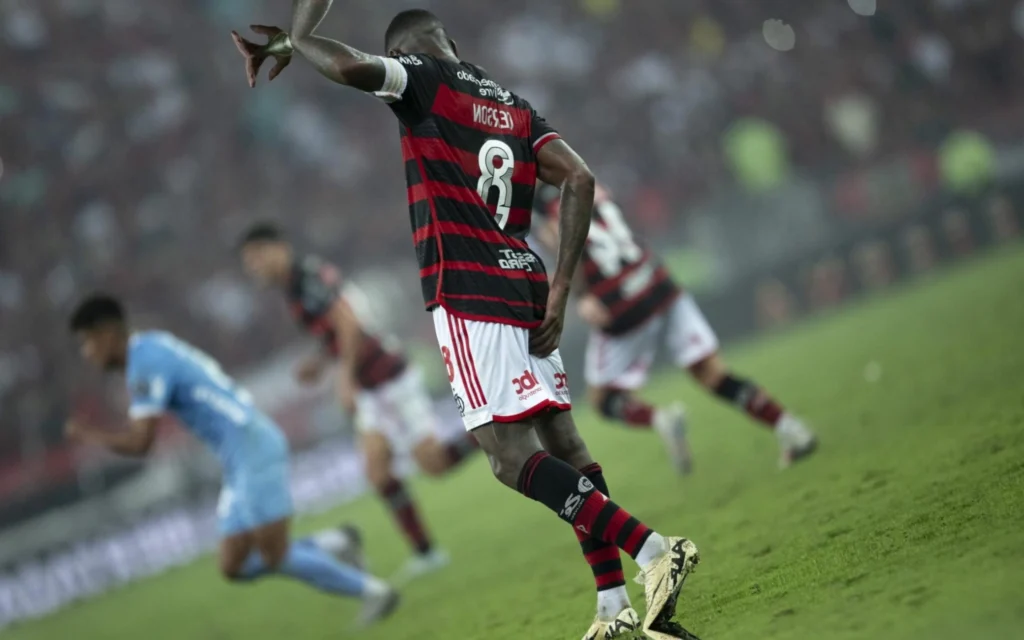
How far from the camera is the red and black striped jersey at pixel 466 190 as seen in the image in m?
3.65

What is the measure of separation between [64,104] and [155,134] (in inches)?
57.2

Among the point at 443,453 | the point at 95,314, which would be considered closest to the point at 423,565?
the point at 443,453

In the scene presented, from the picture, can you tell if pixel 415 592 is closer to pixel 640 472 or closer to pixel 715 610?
pixel 640 472

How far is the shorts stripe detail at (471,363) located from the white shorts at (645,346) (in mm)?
3267

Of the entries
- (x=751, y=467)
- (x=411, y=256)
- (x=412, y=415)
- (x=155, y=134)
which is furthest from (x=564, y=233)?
(x=155, y=134)

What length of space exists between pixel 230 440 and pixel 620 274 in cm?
263

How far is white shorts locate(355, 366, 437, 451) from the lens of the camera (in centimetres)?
800

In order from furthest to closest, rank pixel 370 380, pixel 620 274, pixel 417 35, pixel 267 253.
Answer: pixel 370 380 < pixel 267 253 < pixel 620 274 < pixel 417 35

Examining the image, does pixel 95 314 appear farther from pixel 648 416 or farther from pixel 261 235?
pixel 648 416

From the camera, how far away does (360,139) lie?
62.7ft

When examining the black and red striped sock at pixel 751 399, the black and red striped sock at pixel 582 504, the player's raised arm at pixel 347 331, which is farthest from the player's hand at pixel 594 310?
the black and red striped sock at pixel 582 504

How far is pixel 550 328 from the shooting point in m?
3.74

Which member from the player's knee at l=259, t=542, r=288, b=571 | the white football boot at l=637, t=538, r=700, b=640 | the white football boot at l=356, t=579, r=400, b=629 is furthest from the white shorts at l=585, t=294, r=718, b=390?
the white football boot at l=637, t=538, r=700, b=640

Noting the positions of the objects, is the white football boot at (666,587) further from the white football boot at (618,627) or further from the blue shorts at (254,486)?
the blue shorts at (254,486)
